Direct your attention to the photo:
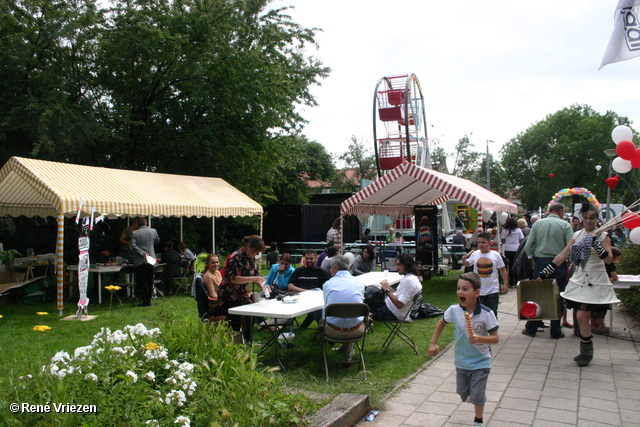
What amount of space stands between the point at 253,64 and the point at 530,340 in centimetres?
1222

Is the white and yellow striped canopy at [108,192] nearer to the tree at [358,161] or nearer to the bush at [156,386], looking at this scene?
the bush at [156,386]

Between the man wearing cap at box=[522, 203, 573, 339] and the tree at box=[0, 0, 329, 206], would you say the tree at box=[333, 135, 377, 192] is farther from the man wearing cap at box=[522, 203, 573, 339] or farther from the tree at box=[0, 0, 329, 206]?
the man wearing cap at box=[522, 203, 573, 339]

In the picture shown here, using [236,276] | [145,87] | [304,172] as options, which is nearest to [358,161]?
[304,172]

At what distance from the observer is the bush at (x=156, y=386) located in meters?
2.68

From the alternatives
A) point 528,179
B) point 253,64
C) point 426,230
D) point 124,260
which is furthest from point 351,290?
point 528,179

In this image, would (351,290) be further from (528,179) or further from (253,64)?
(528,179)

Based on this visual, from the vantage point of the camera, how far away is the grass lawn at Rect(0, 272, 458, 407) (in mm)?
4730

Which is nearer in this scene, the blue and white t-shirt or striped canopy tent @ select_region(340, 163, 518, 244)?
the blue and white t-shirt

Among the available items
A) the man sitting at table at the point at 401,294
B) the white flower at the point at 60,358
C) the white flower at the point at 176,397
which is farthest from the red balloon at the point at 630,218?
the white flower at the point at 60,358

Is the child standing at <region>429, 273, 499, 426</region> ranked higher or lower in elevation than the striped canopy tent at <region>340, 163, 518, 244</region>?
lower

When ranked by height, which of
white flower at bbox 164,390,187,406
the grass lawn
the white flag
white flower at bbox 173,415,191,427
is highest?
the white flag

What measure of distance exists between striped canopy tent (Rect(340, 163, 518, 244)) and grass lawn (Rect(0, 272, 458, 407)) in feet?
7.57

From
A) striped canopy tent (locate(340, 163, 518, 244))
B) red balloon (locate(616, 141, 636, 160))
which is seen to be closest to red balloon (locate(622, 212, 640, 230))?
red balloon (locate(616, 141, 636, 160))

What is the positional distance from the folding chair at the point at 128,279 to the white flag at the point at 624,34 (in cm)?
878
